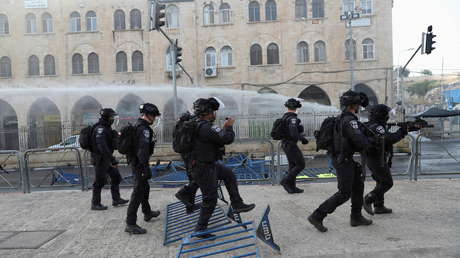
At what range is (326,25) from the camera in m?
27.1

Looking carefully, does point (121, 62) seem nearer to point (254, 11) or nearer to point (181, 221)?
point (254, 11)

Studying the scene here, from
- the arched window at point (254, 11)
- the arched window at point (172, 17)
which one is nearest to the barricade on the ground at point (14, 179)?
the arched window at point (172, 17)

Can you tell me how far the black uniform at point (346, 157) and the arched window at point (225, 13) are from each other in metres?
24.1

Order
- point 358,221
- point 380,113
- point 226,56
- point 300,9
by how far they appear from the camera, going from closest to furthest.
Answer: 1. point 358,221
2. point 380,113
3. point 300,9
4. point 226,56

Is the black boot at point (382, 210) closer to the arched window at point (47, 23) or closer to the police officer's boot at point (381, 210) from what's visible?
the police officer's boot at point (381, 210)

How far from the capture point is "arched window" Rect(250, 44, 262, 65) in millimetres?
27670

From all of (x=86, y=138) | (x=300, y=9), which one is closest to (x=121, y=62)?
(x=300, y=9)

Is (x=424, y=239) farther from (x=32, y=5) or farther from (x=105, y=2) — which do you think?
(x=32, y=5)

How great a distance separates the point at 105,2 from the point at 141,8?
268 cm

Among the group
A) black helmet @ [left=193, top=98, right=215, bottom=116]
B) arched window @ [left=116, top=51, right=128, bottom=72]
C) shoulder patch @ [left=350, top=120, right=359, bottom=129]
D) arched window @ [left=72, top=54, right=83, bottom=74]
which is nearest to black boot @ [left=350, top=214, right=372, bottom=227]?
shoulder patch @ [left=350, top=120, right=359, bottom=129]

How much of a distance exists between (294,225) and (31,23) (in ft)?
96.0

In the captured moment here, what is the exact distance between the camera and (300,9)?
27328 millimetres

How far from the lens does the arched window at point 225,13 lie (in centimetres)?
2750

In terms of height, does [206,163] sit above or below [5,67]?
below
